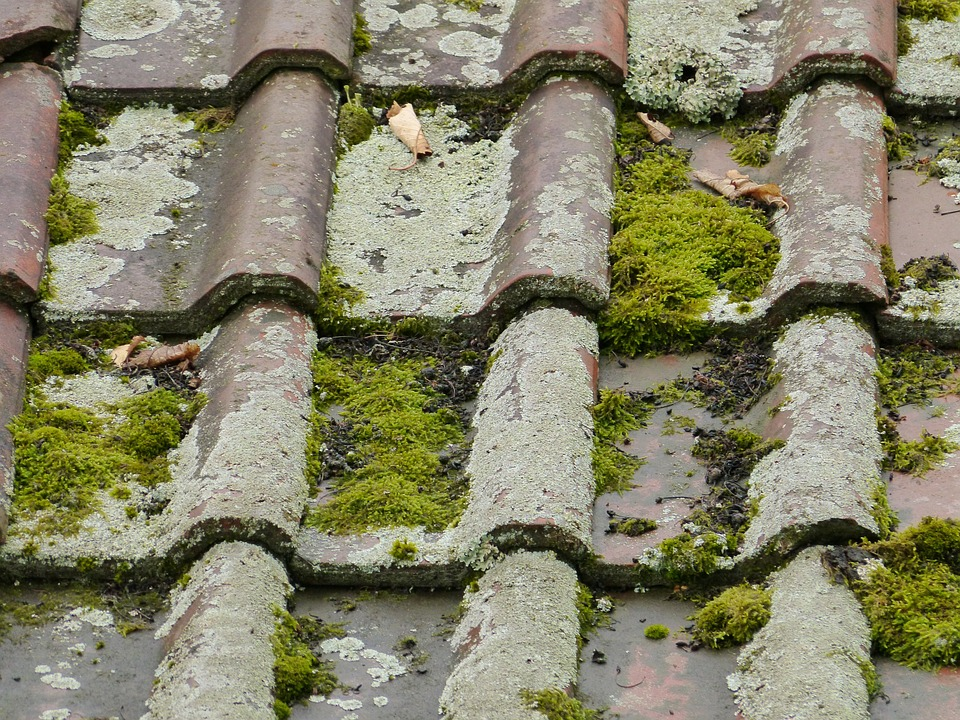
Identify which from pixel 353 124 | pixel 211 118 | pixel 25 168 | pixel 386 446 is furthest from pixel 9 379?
pixel 353 124

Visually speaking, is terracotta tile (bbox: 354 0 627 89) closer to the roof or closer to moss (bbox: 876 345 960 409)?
the roof

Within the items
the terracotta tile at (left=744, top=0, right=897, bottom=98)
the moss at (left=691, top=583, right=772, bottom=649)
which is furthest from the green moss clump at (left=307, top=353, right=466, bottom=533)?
the terracotta tile at (left=744, top=0, right=897, bottom=98)

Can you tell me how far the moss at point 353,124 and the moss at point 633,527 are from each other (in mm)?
1738

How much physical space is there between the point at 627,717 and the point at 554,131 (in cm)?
196

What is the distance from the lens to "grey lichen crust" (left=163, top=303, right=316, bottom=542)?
9.61ft

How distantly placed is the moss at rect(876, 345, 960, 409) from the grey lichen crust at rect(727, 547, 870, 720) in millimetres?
626

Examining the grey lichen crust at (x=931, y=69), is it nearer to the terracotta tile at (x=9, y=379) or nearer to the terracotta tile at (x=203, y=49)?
the terracotta tile at (x=203, y=49)

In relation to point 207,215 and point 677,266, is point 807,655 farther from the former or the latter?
point 207,215

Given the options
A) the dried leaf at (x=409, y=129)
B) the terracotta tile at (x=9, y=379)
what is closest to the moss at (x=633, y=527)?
the terracotta tile at (x=9, y=379)

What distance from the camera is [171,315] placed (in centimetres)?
360

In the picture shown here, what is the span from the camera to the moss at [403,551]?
2.93 meters

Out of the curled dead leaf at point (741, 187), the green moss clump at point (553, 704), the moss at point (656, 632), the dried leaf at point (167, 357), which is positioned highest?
the curled dead leaf at point (741, 187)

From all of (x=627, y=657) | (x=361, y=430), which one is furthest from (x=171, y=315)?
(x=627, y=657)

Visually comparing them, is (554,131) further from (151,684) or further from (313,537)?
(151,684)
